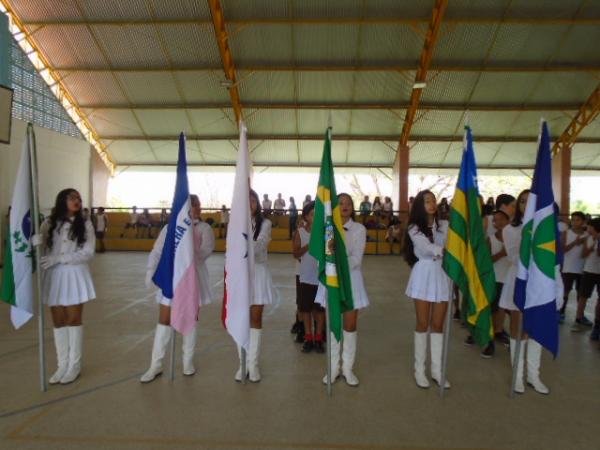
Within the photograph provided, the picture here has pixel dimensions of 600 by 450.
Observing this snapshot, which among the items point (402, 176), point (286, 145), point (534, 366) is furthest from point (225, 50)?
point (534, 366)

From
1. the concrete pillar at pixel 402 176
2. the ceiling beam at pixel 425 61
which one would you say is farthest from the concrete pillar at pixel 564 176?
the ceiling beam at pixel 425 61

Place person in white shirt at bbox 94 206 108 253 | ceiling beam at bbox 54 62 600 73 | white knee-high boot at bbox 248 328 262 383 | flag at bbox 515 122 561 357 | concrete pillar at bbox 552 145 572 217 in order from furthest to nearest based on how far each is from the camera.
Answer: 1. concrete pillar at bbox 552 145 572 217
2. person in white shirt at bbox 94 206 108 253
3. ceiling beam at bbox 54 62 600 73
4. white knee-high boot at bbox 248 328 262 383
5. flag at bbox 515 122 561 357

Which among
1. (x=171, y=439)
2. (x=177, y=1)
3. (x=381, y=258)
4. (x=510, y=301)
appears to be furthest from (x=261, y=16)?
(x=171, y=439)

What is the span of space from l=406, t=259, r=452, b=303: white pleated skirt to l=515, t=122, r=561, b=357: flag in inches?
19.7

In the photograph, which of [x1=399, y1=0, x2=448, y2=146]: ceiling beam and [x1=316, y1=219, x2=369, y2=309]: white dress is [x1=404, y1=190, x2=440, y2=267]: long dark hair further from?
[x1=399, y1=0, x2=448, y2=146]: ceiling beam

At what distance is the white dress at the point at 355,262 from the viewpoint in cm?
338

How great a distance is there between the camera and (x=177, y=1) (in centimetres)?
1241

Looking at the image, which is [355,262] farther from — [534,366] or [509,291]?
[534,366]

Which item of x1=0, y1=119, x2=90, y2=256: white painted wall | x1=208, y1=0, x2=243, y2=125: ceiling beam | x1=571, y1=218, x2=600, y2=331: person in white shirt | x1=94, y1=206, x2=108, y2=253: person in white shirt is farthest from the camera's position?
x1=94, y1=206, x2=108, y2=253: person in white shirt

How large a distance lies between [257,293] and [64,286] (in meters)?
1.45

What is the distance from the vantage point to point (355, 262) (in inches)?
134

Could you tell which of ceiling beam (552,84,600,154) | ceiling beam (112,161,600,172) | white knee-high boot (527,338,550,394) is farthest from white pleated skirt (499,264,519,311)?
ceiling beam (112,161,600,172)

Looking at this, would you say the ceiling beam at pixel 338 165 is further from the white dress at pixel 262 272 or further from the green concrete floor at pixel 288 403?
the white dress at pixel 262 272

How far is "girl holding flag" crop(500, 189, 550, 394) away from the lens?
3.24m
